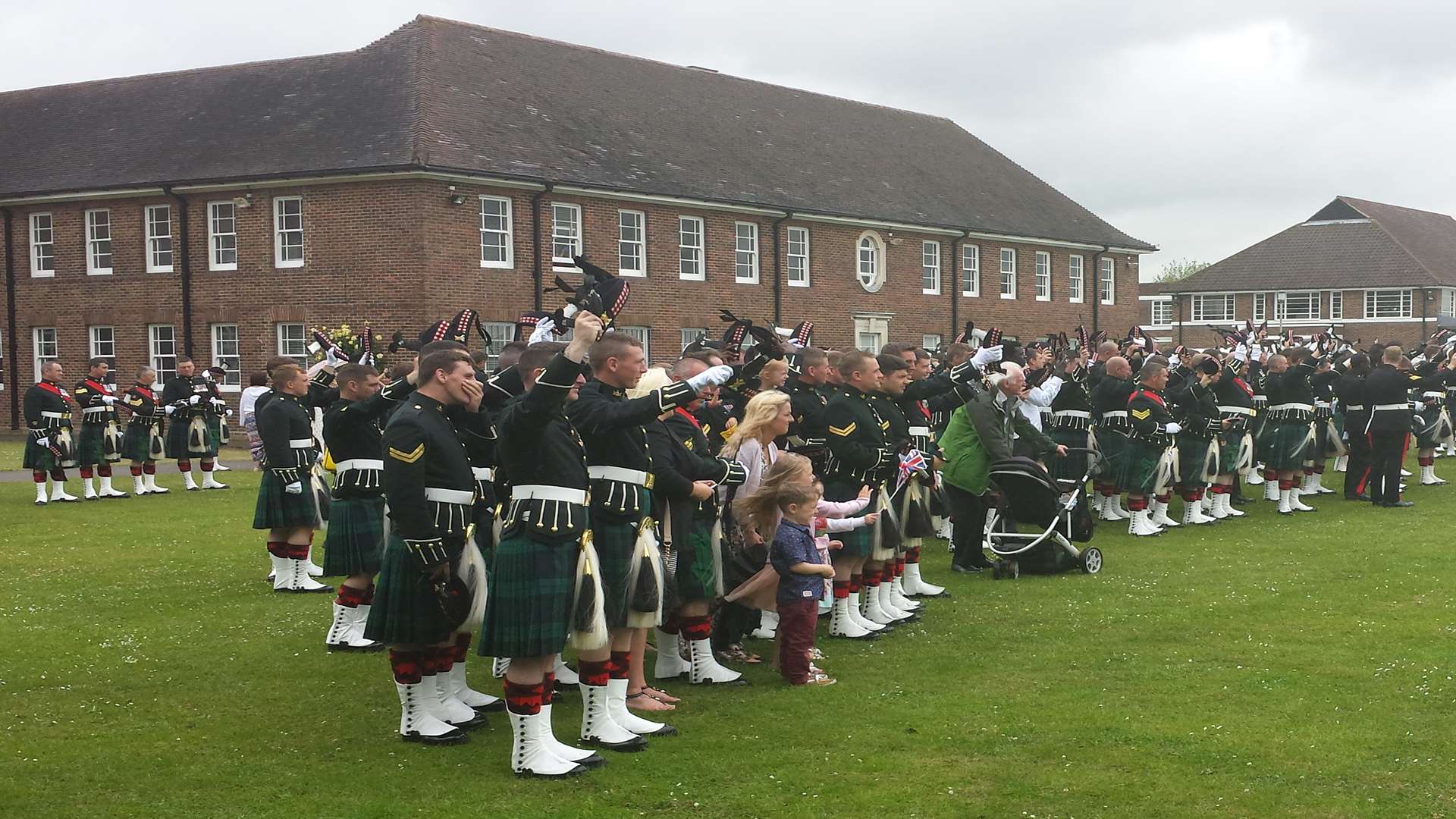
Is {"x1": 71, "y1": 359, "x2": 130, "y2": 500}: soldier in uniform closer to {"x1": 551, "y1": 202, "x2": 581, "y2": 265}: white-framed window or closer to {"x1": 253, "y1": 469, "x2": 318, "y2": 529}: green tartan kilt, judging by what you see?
{"x1": 253, "y1": 469, "x2": 318, "y2": 529}: green tartan kilt

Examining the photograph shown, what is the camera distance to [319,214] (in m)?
29.3

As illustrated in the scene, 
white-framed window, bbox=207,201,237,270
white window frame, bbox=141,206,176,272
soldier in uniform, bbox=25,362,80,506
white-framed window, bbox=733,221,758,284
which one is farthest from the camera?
white-framed window, bbox=733,221,758,284

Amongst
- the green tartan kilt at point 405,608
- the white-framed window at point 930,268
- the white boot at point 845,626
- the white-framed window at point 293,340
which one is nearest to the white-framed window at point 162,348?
the white-framed window at point 293,340

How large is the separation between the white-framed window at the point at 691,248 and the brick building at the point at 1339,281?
33702 mm

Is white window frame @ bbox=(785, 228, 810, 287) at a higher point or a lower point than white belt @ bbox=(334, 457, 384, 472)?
higher

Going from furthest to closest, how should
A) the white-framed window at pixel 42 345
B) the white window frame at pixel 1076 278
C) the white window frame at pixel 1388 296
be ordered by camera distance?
the white window frame at pixel 1388 296, the white window frame at pixel 1076 278, the white-framed window at pixel 42 345

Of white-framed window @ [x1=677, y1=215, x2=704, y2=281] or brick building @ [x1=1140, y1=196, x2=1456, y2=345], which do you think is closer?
white-framed window @ [x1=677, y1=215, x2=704, y2=281]

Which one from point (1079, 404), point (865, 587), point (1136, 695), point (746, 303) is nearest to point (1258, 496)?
point (1079, 404)

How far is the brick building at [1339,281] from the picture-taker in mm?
61750

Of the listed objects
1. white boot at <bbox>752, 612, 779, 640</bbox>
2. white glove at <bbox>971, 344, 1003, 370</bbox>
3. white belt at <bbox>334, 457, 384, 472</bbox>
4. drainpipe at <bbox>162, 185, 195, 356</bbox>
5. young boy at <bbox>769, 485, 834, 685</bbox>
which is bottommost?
white boot at <bbox>752, 612, 779, 640</bbox>

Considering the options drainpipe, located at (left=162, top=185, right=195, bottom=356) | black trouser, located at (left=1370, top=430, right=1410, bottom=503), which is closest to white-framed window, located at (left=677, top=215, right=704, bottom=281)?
drainpipe, located at (left=162, top=185, right=195, bottom=356)

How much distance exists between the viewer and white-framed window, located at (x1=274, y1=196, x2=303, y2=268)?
29.8 meters

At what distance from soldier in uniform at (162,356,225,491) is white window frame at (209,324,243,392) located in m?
10.0

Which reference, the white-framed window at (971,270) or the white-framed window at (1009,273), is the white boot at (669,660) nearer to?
the white-framed window at (971,270)
